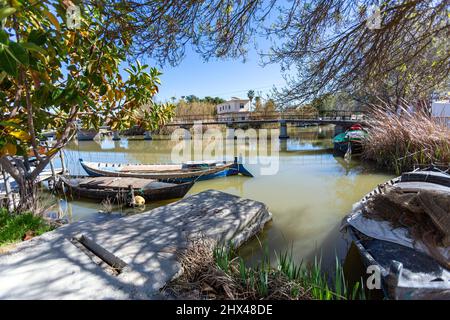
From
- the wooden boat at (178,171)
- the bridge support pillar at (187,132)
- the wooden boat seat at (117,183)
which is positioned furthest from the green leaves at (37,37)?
the bridge support pillar at (187,132)

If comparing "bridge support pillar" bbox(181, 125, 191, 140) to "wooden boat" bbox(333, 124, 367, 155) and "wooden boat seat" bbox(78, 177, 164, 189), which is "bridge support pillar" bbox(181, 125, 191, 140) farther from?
"wooden boat seat" bbox(78, 177, 164, 189)

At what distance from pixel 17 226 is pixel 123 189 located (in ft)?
13.7

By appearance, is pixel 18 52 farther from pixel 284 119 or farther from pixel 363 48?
pixel 284 119

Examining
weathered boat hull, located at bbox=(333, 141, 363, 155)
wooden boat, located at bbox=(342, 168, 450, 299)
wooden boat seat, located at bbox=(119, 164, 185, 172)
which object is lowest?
wooden boat, located at bbox=(342, 168, 450, 299)

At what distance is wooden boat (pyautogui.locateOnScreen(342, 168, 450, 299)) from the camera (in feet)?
7.25

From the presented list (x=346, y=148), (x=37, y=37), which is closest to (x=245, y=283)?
(x=37, y=37)

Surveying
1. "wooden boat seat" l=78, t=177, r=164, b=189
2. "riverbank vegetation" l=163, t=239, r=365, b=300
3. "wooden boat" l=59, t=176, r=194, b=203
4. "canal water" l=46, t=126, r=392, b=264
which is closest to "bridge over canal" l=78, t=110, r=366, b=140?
"canal water" l=46, t=126, r=392, b=264

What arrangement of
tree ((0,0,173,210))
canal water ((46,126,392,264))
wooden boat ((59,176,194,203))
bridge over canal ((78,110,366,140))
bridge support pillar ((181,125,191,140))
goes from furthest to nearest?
1. bridge support pillar ((181,125,191,140))
2. bridge over canal ((78,110,366,140))
3. wooden boat ((59,176,194,203))
4. canal water ((46,126,392,264))
5. tree ((0,0,173,210))

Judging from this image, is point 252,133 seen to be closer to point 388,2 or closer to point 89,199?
point 89,199

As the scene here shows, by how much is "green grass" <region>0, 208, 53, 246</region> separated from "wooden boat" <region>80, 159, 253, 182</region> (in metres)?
5.40

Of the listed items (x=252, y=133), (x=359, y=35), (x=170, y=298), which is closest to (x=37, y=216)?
(x=170, y=298)

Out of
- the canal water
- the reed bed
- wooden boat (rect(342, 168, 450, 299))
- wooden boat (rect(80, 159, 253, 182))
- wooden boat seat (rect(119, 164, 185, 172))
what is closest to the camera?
wooden boat (rect(342, 168, 450, 299))

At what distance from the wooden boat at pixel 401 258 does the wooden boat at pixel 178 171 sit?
6.59 metres
